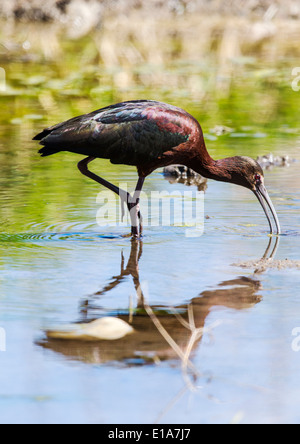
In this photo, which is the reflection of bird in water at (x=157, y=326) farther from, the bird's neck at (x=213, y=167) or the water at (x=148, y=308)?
the bird's neck at (x=213, y=167)

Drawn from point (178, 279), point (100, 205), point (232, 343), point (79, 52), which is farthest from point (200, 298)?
point (79, 52)

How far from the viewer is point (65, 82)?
14.6 metres

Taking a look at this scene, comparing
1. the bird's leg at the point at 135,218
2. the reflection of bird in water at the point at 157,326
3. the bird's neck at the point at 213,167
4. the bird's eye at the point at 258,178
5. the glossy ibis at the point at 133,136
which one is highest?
the glossy ibis at the point at 133,136

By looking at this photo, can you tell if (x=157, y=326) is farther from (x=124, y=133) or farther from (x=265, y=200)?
(x=265, y=200)

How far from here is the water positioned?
379cm

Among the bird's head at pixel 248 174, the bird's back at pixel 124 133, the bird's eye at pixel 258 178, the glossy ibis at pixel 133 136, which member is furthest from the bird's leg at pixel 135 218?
the bird's eye at pixel 258 178

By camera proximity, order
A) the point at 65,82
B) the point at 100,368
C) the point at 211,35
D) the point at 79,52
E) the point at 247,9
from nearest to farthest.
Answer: the point at 100,368 < the point at 65,82 < the point at 79,52 < the point at 211,35 < the point at 247,9

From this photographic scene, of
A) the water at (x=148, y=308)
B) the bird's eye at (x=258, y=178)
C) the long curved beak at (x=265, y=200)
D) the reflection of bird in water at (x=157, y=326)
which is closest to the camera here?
the water at (x=148, y=308)

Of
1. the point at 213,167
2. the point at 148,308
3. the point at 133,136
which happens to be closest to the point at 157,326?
the point at 148,308

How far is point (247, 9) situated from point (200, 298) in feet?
72.3

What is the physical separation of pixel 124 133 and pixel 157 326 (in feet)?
7.67

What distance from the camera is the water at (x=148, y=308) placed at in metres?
3.79

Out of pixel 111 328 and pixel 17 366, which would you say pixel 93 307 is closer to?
pixel 111 328

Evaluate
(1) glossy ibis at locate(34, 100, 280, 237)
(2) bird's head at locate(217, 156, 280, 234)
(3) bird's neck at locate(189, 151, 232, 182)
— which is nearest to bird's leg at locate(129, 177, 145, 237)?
(1) glossy ibis at locate(34, 100, 280, 237)
